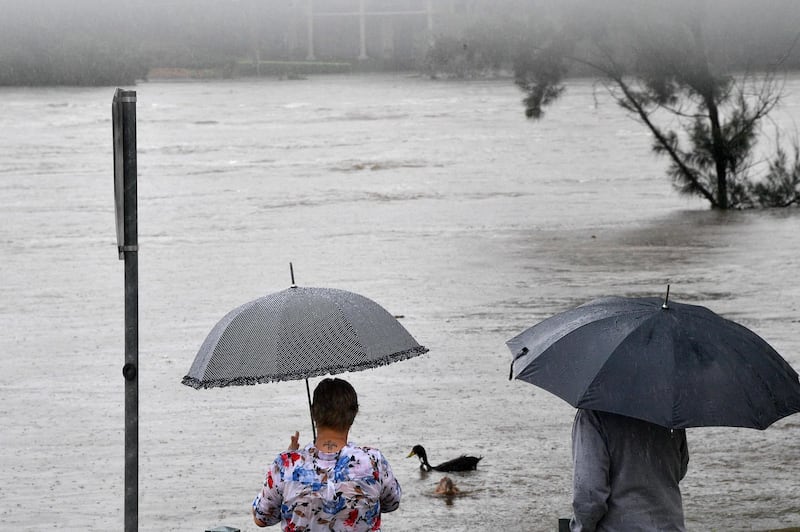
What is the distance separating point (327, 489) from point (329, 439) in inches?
5.2

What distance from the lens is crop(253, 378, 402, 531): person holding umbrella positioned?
341cm

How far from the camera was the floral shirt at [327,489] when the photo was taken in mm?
3434

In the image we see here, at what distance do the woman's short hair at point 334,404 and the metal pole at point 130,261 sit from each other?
3.51ft

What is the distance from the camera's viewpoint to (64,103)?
301 ft

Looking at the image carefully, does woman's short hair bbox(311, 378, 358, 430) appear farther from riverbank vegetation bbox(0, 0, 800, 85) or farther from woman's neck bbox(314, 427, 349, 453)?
riverbank vegetation bbox(0, 0, 800, 85)

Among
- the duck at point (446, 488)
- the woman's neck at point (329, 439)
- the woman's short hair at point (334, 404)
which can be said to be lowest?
the duck at point (446, 488)

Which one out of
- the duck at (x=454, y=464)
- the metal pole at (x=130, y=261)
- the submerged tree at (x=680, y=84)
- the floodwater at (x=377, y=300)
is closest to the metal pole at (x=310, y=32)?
the floodwater at (x=377, y=300)

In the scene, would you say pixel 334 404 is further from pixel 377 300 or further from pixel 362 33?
pixel 362 33

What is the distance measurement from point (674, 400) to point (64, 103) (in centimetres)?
9206

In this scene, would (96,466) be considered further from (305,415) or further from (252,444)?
(305,415)

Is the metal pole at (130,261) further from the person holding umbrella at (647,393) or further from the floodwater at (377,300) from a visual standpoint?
the floodwater at (377,300)

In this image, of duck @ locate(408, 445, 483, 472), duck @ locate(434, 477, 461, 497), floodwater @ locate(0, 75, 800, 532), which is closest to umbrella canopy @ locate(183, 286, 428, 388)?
floodwater @ locate(0, 75, 800, 532)

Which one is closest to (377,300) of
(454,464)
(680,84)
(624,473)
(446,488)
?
(454,464)

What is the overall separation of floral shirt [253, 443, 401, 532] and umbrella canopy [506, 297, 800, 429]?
65 cm
